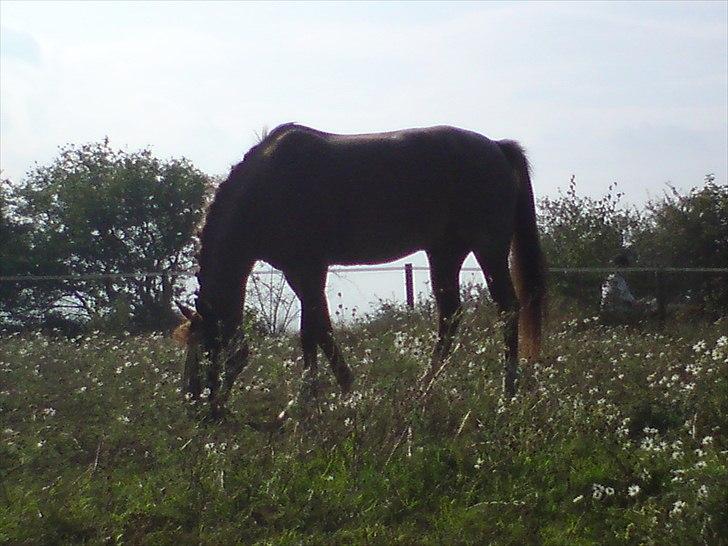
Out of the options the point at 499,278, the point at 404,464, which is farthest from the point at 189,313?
the point at 404,464

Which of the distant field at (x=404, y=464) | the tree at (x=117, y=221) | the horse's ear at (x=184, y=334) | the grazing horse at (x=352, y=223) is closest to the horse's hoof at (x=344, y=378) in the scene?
the grazing horse at (x=352, y=223)

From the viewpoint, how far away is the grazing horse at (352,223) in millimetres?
7059

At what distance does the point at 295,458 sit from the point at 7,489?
1439 mm

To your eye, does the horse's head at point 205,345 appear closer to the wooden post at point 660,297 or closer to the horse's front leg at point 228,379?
the horse's front leg at point 228,379

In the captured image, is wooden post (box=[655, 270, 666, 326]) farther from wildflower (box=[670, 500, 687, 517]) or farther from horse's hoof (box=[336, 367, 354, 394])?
wildflower (box=[670, 500, 687, 517])

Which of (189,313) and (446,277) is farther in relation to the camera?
(446,277)

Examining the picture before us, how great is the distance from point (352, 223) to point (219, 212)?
3.37ft

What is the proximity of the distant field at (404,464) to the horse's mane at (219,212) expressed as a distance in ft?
3.61

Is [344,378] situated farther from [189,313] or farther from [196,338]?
[189,313]

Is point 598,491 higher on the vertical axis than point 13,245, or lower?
lower

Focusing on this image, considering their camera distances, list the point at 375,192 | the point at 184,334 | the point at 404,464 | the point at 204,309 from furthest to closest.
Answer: the point at 375,192
the point at 184,334
the point at 204,309
the point at 404,464

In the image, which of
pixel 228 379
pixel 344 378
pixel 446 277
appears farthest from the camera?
pixel 446 277

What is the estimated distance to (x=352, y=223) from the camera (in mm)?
7254

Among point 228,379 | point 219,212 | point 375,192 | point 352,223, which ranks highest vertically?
point 375,192
